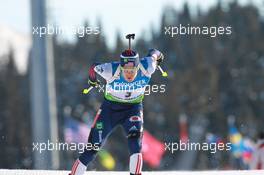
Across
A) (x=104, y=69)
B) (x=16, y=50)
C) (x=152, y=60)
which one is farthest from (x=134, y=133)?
(x=16, y=50)

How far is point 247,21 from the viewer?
53469 mm

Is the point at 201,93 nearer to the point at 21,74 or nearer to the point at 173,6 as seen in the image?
the point at 173,6

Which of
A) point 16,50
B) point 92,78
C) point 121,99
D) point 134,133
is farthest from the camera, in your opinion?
point 16,50

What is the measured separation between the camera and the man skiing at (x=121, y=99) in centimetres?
1052

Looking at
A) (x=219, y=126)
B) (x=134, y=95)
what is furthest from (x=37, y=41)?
(x=219, y=126)

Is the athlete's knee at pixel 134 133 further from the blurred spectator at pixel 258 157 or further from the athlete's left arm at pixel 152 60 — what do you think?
the blurred spectator at pixel 258 157

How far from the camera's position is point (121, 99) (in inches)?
421

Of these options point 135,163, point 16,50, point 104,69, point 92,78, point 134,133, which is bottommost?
point 16,50

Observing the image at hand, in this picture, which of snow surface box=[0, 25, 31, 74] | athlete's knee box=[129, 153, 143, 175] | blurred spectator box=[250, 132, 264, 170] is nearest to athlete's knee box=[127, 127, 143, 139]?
athlete's knee box=[129, 153, 143, 175]

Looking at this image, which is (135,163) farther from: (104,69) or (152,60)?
(152,60)

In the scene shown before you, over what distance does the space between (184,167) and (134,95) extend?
3948 centimetres

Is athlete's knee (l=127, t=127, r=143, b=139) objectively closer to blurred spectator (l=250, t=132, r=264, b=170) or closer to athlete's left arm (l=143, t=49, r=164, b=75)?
athlete's left arm (l=143, t=49, r=164, b=75)

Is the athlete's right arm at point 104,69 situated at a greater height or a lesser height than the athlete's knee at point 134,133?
greater

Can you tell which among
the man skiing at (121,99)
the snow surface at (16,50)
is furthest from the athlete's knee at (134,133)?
the snow surface at (16,50)
